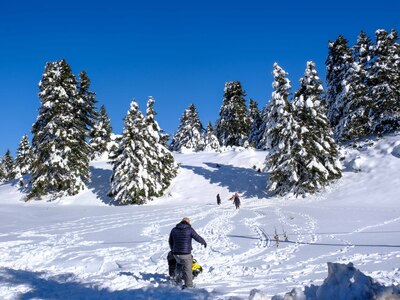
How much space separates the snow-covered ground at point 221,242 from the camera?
357 inches

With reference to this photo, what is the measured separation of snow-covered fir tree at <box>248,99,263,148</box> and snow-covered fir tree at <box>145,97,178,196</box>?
2199cm

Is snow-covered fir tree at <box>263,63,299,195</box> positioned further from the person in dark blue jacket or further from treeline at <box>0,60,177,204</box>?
the person in dark blue jacket

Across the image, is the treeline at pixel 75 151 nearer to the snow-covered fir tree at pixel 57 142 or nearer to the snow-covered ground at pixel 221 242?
the snow-covered fir tree at pixel 57 142

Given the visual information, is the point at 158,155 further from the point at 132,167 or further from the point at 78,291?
the point at 78,291

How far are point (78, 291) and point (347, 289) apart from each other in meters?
5.98

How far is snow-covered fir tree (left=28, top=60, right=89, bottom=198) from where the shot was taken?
3844 centimetres

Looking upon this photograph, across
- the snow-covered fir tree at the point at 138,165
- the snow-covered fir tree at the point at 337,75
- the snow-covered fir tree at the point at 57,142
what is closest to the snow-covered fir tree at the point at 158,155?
the snow-covered fir tree at the point at 138,165

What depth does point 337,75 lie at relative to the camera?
4259 cm

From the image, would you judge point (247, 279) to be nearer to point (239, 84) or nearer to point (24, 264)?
point (24, 264)

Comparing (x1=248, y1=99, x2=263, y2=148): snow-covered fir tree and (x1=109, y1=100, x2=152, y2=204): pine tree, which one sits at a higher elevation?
(x1=248, y1=99, x2=263, y2=148): snow-covered fir tree

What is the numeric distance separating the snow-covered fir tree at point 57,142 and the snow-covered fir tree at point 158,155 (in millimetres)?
7145

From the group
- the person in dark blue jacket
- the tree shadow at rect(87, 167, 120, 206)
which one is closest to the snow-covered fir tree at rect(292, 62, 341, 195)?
the tree shadow at rect(87, 167, 120, 206)

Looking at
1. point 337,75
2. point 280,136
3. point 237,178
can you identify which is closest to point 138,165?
point 237,178

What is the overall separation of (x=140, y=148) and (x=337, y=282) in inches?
1305
